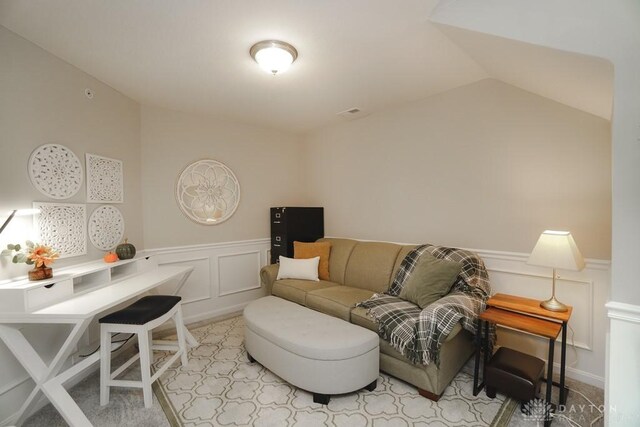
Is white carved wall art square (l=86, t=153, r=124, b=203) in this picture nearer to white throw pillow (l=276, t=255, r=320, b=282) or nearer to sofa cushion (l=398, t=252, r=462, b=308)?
white throw pillow (l=276, t=255, r=320, b=282)

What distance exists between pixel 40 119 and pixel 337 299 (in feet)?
8.79

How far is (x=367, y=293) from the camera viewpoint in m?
2.84

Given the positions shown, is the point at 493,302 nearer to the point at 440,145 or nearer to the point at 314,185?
the point at 440,145

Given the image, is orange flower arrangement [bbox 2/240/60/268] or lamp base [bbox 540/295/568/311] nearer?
orange flower arrangement [bbox 2/240/60/268]

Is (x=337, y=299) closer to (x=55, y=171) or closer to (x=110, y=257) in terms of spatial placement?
(x=110, y=257)

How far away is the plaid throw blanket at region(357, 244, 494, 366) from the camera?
1.89 m

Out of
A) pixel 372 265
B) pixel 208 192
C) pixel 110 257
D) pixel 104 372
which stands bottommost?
pixel 104 372

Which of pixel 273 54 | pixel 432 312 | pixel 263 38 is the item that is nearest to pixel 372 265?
pixel 432 312

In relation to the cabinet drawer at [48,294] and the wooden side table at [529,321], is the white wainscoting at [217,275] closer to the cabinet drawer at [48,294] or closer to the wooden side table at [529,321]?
the cabinet drawer at [48,294]

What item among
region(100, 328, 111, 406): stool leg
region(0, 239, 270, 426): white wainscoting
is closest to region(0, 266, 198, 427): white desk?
region(100, 328, 111, 406): stool leg

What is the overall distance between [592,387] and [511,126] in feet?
6.80

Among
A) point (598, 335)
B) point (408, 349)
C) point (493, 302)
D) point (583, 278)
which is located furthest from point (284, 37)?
point (598, 335)

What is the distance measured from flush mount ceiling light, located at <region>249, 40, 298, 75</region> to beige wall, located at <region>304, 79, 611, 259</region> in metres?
1.63

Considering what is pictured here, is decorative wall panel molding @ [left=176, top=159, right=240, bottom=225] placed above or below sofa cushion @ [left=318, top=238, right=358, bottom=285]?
above
